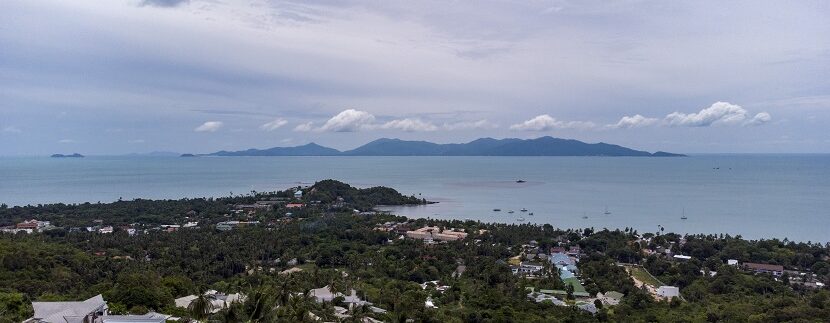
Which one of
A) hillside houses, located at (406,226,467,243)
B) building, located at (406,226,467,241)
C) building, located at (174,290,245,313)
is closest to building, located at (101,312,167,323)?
building, located at (174,290,245,313)

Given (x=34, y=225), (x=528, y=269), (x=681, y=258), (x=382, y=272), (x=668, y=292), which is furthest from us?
(x=34, y=225)

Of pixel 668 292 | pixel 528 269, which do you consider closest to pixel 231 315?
pixel 668 292

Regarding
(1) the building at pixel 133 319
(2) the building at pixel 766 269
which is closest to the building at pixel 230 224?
(1) the building at pixel 133 319

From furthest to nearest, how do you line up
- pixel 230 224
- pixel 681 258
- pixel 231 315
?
1. pixel 230 224
2. pixel 681 258
3. pixel 231 315

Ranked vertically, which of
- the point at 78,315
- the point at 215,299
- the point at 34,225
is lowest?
the point at 34,225

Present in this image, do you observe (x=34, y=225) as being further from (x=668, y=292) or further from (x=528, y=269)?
(x=668, y=292)

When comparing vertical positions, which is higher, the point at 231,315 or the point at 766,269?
the point at 231,315

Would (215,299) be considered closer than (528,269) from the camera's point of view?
Yes
